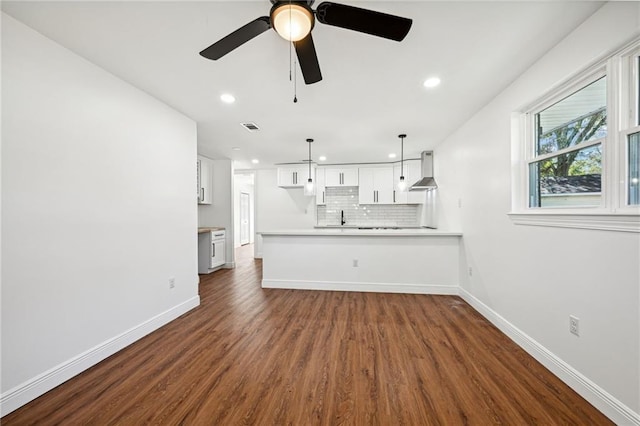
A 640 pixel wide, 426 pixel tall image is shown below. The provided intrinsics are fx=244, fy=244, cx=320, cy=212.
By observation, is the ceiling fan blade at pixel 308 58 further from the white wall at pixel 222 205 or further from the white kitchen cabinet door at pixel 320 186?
the white kitchen cabinet door at pixel 320 186

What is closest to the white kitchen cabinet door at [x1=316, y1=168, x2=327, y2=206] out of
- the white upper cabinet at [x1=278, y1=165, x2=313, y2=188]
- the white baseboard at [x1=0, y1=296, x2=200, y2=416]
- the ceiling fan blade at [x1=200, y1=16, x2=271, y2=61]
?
the white upper cabinet at [x1=278, y1=165, x2=313, y2=188]

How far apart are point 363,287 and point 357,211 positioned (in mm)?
2794

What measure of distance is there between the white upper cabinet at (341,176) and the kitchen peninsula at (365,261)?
2.33m

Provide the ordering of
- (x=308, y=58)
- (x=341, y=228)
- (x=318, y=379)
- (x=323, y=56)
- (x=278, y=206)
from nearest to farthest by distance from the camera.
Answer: (x=308, y=58), (x=318, y=379), (x=323, y=56), (x=341, y=228), (x=278, y=206)

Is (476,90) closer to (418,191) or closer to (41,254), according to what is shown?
(418,191)

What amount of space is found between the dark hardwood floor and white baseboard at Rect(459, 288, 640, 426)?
0.06 meters

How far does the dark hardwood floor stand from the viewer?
58.5 inches

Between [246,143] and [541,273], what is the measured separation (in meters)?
4.24

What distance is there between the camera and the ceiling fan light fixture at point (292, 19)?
1.21m

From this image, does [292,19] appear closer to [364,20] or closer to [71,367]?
[364,20]

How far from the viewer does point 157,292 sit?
266 centimetres

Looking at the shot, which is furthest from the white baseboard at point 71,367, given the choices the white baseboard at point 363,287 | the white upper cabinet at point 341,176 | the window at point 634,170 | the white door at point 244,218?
the white door at point 244,218

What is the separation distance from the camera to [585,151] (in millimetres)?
1728

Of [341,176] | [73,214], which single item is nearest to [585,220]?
[73,214]
